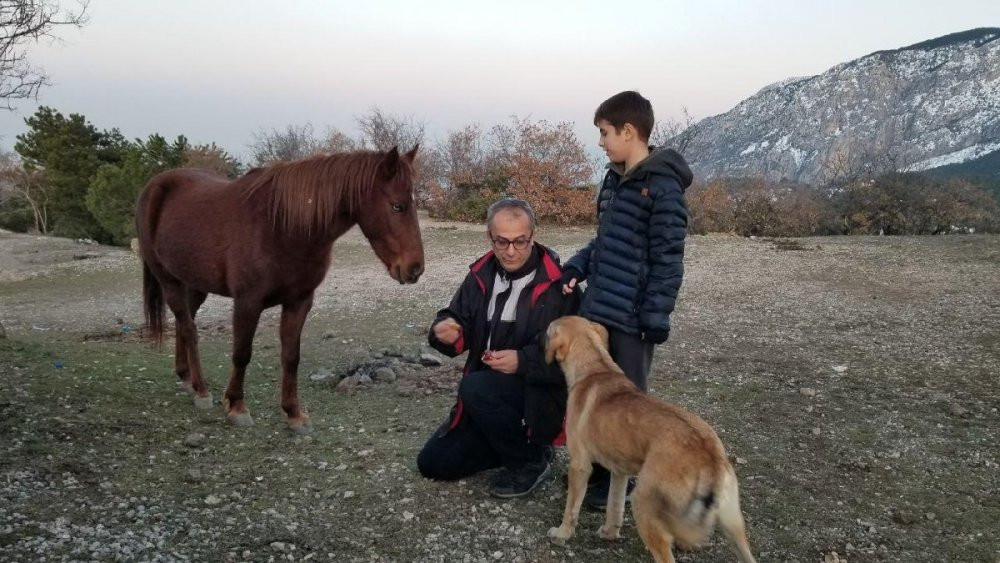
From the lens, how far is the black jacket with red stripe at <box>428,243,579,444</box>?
356 centimetres

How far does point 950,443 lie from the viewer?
4.56 m

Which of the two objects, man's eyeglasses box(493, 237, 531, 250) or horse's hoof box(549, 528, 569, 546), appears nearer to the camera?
horse's hoof box(549, 528, 569, 546)

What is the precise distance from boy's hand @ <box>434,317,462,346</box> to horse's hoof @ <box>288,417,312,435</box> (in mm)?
1580

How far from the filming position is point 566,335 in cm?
332

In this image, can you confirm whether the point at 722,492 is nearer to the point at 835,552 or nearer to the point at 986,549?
the point at 835,552

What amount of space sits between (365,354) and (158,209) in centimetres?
270

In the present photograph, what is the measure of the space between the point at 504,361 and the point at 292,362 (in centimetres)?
198

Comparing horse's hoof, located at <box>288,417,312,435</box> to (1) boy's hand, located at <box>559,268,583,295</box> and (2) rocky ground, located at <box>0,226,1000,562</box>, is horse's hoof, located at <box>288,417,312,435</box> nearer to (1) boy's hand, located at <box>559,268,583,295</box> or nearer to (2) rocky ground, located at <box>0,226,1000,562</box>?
(2) rocky ground, located at <box>0,226,1000,562</box>

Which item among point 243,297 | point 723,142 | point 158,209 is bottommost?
point 243,297

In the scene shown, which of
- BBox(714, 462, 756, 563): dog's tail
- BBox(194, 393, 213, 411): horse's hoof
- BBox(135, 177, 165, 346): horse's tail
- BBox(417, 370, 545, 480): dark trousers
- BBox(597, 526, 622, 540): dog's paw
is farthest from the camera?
BBox(135, 177, 165, 346): horse's tail

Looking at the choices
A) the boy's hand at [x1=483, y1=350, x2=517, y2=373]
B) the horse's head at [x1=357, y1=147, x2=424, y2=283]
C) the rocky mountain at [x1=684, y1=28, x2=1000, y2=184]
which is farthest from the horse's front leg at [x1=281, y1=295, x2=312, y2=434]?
the rocky mountain at [x1=684, y1=28, x2=1000, y2=184]

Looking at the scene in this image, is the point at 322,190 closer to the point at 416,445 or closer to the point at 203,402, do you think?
the point at 416,445

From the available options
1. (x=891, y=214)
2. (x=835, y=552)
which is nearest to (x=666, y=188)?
(x=835, y=552)

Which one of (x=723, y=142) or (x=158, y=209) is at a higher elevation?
(x=723, y=142)
